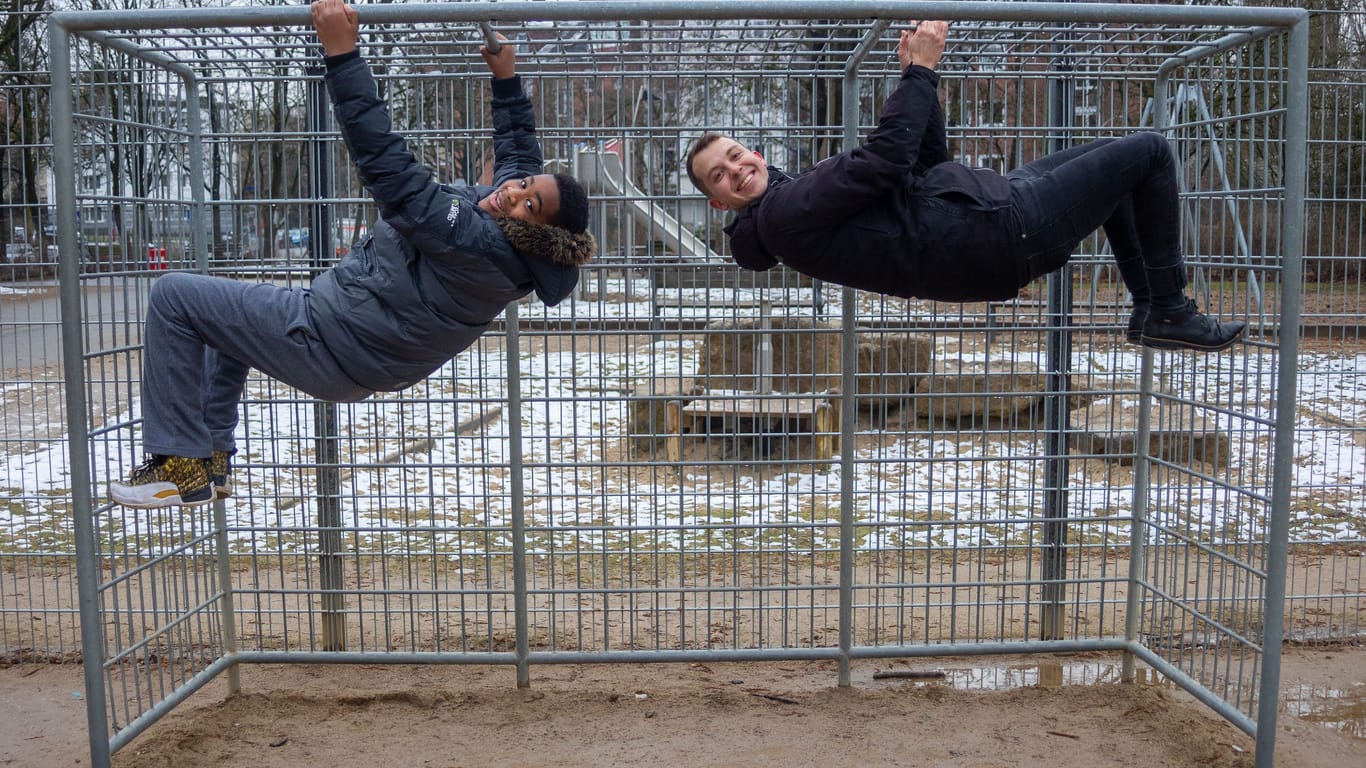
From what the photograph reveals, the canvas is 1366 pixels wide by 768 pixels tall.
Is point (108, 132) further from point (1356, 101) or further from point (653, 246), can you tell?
point (1356, 101)

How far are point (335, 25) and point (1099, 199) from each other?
2.42m

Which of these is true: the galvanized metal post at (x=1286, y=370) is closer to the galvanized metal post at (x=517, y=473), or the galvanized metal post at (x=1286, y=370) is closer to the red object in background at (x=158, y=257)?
the galvanized metal post at (x=517, y=473)

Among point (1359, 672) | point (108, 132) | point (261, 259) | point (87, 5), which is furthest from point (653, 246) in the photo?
point (87, 5)

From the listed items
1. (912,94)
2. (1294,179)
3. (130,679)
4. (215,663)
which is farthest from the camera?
(130,679)

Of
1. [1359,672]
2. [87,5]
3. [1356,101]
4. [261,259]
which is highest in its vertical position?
[87,5]

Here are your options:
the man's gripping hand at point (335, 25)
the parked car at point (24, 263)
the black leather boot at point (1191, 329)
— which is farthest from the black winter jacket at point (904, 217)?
the parked car at point (24, 263)

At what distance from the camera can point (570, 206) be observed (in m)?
3.57

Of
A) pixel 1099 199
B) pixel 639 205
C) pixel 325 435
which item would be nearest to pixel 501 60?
pixel 639 205

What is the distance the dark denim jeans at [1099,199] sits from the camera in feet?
11.4

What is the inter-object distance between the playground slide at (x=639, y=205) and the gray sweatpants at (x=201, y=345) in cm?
166

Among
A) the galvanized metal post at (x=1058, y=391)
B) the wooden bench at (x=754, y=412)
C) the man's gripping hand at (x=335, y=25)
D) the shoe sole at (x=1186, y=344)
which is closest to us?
the man's gripping hand at (x=335, y=25)

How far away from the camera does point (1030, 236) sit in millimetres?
3451

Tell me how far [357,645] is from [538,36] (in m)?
3.14

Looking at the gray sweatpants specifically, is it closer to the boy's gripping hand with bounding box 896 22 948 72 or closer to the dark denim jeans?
the boy's gripping hand with bounding box 896 22 948 72
